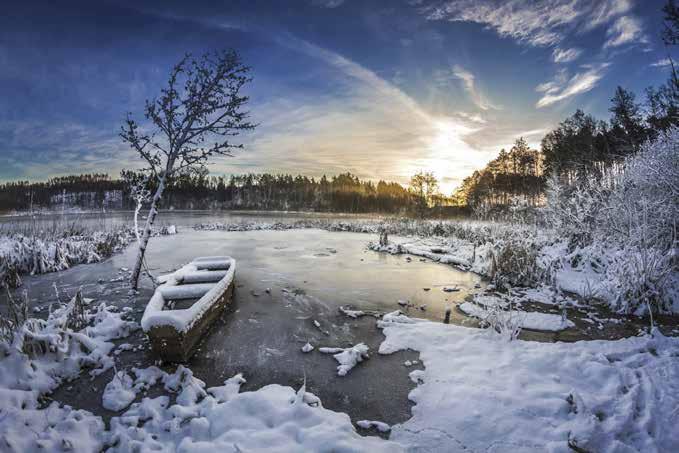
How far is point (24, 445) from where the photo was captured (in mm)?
3027

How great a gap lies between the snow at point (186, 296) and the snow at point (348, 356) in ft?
8.09

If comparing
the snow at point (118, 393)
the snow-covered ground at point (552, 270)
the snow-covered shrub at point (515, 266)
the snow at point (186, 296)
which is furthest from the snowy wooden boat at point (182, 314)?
the snow-covered shrub at point (515, 266)

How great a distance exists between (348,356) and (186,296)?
3881 mm

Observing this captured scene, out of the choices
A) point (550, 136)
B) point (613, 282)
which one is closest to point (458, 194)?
point (550, 136)

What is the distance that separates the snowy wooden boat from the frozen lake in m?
0.38

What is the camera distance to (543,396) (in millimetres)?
4086

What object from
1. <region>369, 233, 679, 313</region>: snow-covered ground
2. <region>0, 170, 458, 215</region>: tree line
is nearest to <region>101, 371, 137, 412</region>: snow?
<region>369, 233, 679, 313</region>: snow-covered ground

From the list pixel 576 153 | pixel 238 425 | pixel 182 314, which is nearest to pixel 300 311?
pixel 182 314

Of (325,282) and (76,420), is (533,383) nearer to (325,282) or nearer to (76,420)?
(76,420)

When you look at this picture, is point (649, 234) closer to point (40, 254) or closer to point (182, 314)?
point (182, 314)

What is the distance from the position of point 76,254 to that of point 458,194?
62981mm

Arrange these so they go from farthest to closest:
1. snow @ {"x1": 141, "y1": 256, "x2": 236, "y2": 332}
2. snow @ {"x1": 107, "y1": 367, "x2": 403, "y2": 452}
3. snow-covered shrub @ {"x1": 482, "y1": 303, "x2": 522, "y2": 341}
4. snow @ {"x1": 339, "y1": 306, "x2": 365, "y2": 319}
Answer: snow @ {"x1": 339, "y1": 306, "x2": 365, "y2": 319} → snow-covered shrub @ {"x1": 482, "y1": 303, "x2": 522, "y2": 341} → snow @ {"x1": 141, "y1": 256, "x2": 236, "y2": 332} → snow @ {"x1": 107, "y1": 367, "x2": 403, "y2": 452}

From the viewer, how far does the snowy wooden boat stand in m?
5.01

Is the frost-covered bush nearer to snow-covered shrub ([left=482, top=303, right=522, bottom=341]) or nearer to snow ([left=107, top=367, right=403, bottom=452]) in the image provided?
snow-covered shrub ([left=482, top=303, right=522, bottom=341])
